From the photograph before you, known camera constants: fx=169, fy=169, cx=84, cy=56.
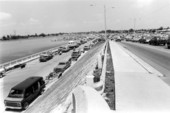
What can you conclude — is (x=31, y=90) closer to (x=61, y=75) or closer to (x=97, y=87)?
(x=61, y=75)

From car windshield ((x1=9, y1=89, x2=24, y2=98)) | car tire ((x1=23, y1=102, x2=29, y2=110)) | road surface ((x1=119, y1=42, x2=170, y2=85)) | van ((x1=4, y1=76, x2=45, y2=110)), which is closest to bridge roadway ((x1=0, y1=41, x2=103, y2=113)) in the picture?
car tire ((x1=23, y1=102, x2=29, y2=110))

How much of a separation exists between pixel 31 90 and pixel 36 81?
0.98 metres

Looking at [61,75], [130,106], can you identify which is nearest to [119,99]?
[130,106]

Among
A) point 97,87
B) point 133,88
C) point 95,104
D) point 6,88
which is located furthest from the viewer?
point 6,88

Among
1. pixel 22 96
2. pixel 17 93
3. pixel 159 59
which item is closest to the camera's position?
pixel 22 96

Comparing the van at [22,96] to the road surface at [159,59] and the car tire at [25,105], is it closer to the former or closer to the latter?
the car tire at [25,105]

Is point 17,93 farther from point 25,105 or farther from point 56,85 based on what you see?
point 56,85

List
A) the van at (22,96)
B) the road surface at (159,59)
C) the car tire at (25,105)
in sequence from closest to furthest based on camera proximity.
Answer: the road surface at (159,59) → the van at (22,96) → the car tire at (25,105)

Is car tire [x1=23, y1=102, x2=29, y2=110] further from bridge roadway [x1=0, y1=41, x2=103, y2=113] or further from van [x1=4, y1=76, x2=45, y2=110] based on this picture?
bridge roadway [x1=0, y1=41, x2=103, y2=113]

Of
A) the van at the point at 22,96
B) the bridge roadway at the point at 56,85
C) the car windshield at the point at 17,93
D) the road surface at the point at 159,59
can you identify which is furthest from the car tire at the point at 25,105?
the road surface at the point at 159,59

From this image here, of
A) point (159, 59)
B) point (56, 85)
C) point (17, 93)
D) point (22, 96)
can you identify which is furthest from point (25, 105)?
point (159, 59)

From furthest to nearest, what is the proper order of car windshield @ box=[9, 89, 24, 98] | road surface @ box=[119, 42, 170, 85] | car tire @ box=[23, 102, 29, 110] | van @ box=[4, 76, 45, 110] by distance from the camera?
car windshield @ box=[9, 89, 24, 98] < car tire @ box=[23, 102, 29, 110] < van @ box=[4, 76, 45, 110] < road surface @ box=[119, 42, 170, 85]

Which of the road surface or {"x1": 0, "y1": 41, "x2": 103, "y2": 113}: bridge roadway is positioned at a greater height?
the road surface

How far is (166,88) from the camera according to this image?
785 centimetres
